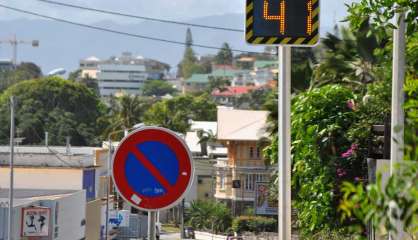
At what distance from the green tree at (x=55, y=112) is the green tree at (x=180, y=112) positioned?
27.5 ft

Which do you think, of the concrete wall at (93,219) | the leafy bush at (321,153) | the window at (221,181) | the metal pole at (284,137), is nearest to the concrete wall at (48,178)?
the concrete wall at (93,219)

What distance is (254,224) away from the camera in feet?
227

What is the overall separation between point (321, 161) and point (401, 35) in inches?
424

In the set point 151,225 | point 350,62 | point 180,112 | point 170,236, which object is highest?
point 180,112

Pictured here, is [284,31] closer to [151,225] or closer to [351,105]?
[151,225]

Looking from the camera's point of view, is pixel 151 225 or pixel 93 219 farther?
pixel 93 219

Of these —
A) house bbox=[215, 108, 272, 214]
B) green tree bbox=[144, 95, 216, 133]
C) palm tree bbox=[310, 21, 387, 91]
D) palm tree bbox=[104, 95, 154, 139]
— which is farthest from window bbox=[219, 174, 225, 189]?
palm tree bbox=[310, 21, 387, 91]

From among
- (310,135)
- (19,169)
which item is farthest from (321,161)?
(19,169)

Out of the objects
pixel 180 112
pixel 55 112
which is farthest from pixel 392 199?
pixel 55 112

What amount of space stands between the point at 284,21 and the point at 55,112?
121839 mm

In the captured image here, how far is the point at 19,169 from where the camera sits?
203 feet

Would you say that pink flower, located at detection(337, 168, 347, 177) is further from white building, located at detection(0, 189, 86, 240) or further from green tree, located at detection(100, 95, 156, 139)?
green tree, located at detection(100, 95, 156, 139)

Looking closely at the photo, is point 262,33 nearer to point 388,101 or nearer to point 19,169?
point 388,101

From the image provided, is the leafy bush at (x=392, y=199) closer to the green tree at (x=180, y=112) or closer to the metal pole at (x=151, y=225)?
the metal pole at (x=151, y=225)
